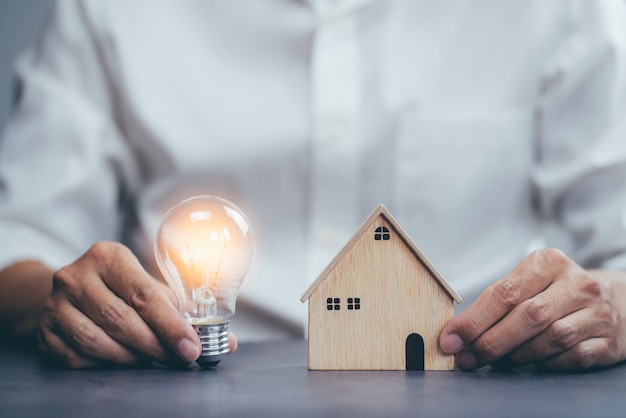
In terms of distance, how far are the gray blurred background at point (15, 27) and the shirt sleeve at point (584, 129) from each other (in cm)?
126

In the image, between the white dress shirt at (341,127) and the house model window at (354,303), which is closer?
the house model window at (354,303)

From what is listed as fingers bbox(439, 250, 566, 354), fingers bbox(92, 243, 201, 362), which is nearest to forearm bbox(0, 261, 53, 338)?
fingers bbox(92, 243, 201, 362)

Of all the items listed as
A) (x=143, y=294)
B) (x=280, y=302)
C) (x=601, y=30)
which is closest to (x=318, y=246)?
(x=280, y=302)

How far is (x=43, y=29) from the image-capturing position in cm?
124

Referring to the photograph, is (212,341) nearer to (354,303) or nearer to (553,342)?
(354,303)

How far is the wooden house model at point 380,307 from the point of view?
608mm

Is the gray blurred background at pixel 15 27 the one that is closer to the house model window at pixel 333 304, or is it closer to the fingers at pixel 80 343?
the fingers at pixel 80 343

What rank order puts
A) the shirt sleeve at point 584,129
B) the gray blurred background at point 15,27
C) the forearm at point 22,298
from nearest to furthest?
the forearm at point 22,298 → the shirt sleeve at point 584,129 → the gray blurred background at point 15,27

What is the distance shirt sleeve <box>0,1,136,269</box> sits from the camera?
113cm

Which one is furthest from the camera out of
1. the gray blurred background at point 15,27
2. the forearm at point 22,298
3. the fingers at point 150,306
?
the gray blurred background at point 15,27

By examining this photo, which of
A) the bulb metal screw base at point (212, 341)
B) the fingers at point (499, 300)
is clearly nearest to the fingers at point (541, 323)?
Result: the fingers at point (499, 300)

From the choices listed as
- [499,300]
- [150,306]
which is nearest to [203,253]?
[150,306]

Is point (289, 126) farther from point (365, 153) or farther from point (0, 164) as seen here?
point (0, 164)

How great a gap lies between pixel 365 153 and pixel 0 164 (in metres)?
0.65
